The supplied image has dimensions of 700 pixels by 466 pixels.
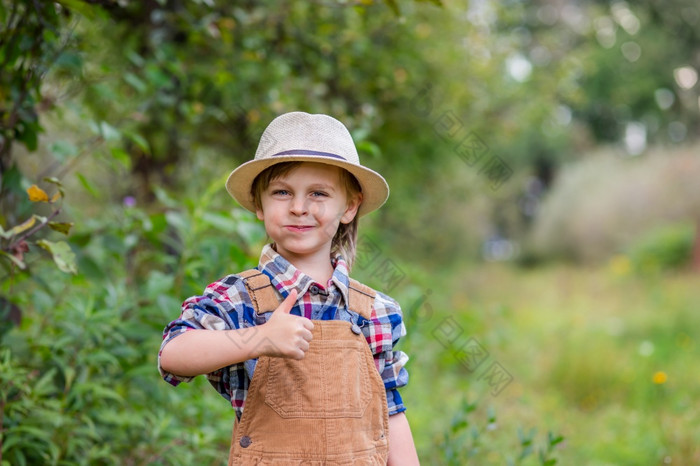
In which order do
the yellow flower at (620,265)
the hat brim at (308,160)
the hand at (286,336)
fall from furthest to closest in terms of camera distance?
the yellow flower at (620,265)
the hat brim at (308,160)
the hand at (286,336)

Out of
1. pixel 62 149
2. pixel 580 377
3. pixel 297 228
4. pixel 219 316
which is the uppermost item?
pixel 580 377

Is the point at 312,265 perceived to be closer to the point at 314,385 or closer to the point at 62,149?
the point at 314,385

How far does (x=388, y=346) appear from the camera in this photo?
180 cm

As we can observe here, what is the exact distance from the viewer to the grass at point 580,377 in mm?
3945

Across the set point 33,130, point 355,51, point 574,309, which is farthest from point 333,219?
point 574,309

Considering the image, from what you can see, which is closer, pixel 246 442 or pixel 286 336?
Answer: pixel 286 336

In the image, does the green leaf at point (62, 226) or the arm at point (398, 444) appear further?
the green leaf at point (62, 226)

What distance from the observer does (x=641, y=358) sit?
20.2 feet

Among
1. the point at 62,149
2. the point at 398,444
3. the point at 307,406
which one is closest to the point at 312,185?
the point at 307,406

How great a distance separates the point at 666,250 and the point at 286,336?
38.4 ft

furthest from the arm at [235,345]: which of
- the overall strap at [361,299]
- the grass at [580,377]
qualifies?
the grass at [580,377]

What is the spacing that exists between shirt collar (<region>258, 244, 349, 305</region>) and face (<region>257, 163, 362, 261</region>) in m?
0.04

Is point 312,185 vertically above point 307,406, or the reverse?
point 312,185

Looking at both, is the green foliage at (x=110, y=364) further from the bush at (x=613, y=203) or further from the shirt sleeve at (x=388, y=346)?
the bush at (x=613, y=203)
